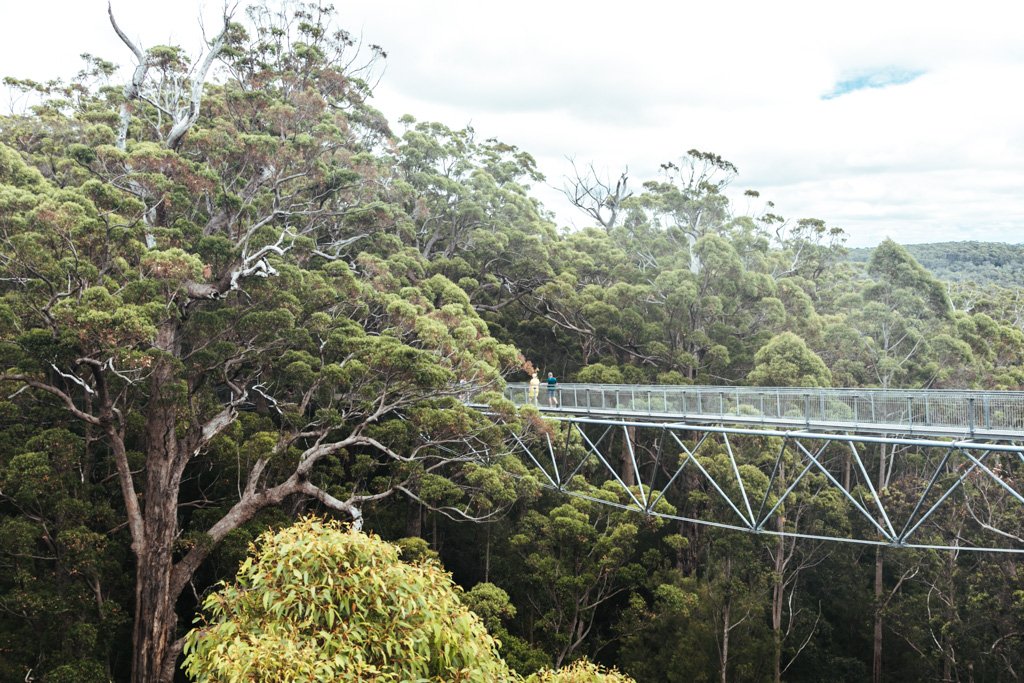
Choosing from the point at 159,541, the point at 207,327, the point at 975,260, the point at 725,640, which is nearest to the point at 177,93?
the point at 207,327

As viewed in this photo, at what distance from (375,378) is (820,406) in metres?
8.68

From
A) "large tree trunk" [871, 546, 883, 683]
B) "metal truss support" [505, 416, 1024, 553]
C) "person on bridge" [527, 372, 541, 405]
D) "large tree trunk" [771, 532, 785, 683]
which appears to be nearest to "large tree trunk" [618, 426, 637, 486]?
"metal truss support" [505, 416, 1024, 553]

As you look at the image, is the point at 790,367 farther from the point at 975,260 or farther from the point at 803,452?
the point at 975,260

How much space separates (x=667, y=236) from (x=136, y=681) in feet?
78.6

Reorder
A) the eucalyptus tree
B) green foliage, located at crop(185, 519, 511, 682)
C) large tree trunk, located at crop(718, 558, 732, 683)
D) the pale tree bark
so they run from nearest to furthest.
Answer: green foliage, located at crop(185, 519, 511, 682) → the eucalyptus tree → the pale tree bark → large tree trunk, located at crop(718, 558, 732, 683)

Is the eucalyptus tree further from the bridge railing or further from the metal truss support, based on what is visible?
the metal truss support

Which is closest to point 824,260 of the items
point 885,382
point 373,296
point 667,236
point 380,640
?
point 667,236

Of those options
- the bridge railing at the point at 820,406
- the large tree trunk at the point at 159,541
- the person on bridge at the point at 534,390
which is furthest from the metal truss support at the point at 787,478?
the large tree trunk at the point at 159,541

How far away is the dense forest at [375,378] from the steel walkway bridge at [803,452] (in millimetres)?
585

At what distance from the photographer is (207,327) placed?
15.6 meters

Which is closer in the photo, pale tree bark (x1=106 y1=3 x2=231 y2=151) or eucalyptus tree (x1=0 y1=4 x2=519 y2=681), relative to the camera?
eucalyptus tree (x1=0 y1=4 x2=519 y2=681)

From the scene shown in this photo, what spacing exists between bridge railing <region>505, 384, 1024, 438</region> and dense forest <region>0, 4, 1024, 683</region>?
2.08 meters

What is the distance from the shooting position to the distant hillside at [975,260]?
6217cm

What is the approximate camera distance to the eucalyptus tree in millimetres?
13680
